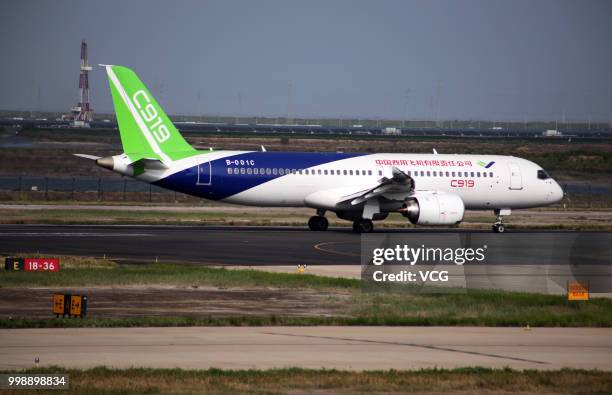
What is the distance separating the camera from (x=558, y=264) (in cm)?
3750

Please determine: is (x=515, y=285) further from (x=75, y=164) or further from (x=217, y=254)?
(x=75, y=164)

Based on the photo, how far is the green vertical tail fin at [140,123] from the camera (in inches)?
1924

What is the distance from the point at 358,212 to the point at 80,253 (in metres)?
16.2

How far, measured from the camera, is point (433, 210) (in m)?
47.7

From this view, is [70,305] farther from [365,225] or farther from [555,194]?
[555,194]

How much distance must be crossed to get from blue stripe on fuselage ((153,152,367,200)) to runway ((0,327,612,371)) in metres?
26.2

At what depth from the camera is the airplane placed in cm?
4831

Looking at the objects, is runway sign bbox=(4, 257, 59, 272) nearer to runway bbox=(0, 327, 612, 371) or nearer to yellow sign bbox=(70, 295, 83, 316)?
yellow sign bbox=(70, 295, 83, 316)

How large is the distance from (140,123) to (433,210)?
1374cm

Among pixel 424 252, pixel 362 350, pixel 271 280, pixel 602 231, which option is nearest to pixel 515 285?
pixel 424 252

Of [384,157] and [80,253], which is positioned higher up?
[384,157]

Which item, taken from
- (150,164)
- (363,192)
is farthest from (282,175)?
(150,164)

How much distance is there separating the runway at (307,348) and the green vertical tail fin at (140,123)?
27.2 metres

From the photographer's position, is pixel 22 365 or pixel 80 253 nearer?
pixel 22 365
